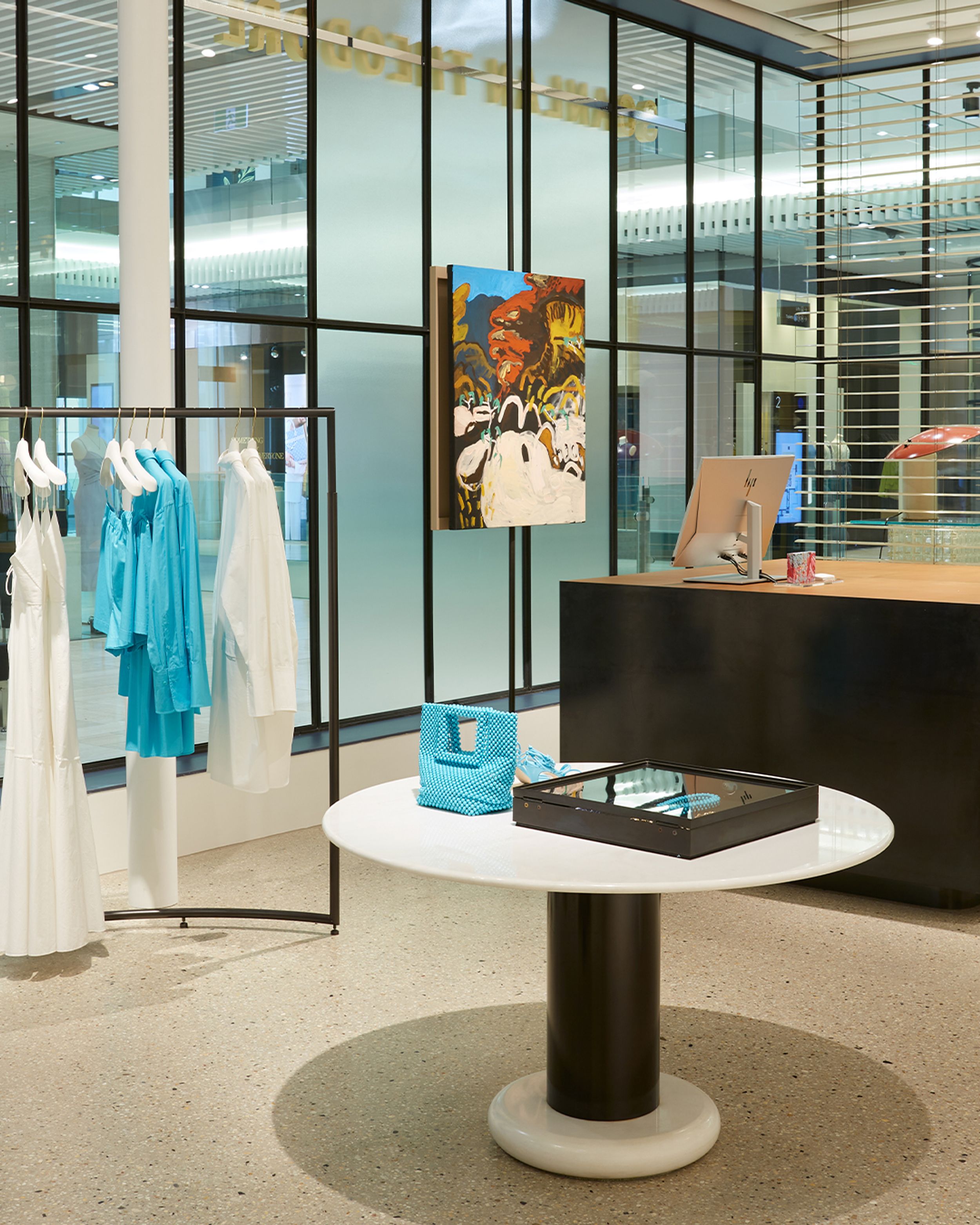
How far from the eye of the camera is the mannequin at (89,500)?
17.7ft

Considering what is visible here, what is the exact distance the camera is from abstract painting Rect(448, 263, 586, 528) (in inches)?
232

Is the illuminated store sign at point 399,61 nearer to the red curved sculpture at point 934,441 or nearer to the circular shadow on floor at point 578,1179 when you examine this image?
the red curved sculpture at point 934,441

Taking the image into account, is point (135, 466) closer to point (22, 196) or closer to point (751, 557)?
point (22, 196)

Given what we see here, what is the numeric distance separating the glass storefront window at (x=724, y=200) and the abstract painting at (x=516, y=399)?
2020 mm

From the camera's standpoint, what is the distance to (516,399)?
6219mm

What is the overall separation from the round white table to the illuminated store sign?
4.26 metres

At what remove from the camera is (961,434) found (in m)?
5.42

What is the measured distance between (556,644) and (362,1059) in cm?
431

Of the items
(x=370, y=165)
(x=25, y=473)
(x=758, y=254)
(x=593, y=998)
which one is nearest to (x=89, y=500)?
(x=25, y=473)

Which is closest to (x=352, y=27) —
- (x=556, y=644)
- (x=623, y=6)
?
(x=623, y=6)

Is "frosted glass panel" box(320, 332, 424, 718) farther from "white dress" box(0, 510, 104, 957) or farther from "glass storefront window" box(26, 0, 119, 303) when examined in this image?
"white dress" box(0, 510, 104, 957)

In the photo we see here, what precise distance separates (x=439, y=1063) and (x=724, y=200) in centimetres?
674

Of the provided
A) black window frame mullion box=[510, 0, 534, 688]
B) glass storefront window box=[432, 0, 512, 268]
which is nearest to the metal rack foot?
black window frame mullion box=[510, 0, 534, 688]

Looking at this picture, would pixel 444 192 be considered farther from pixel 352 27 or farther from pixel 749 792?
pixel 749 792
